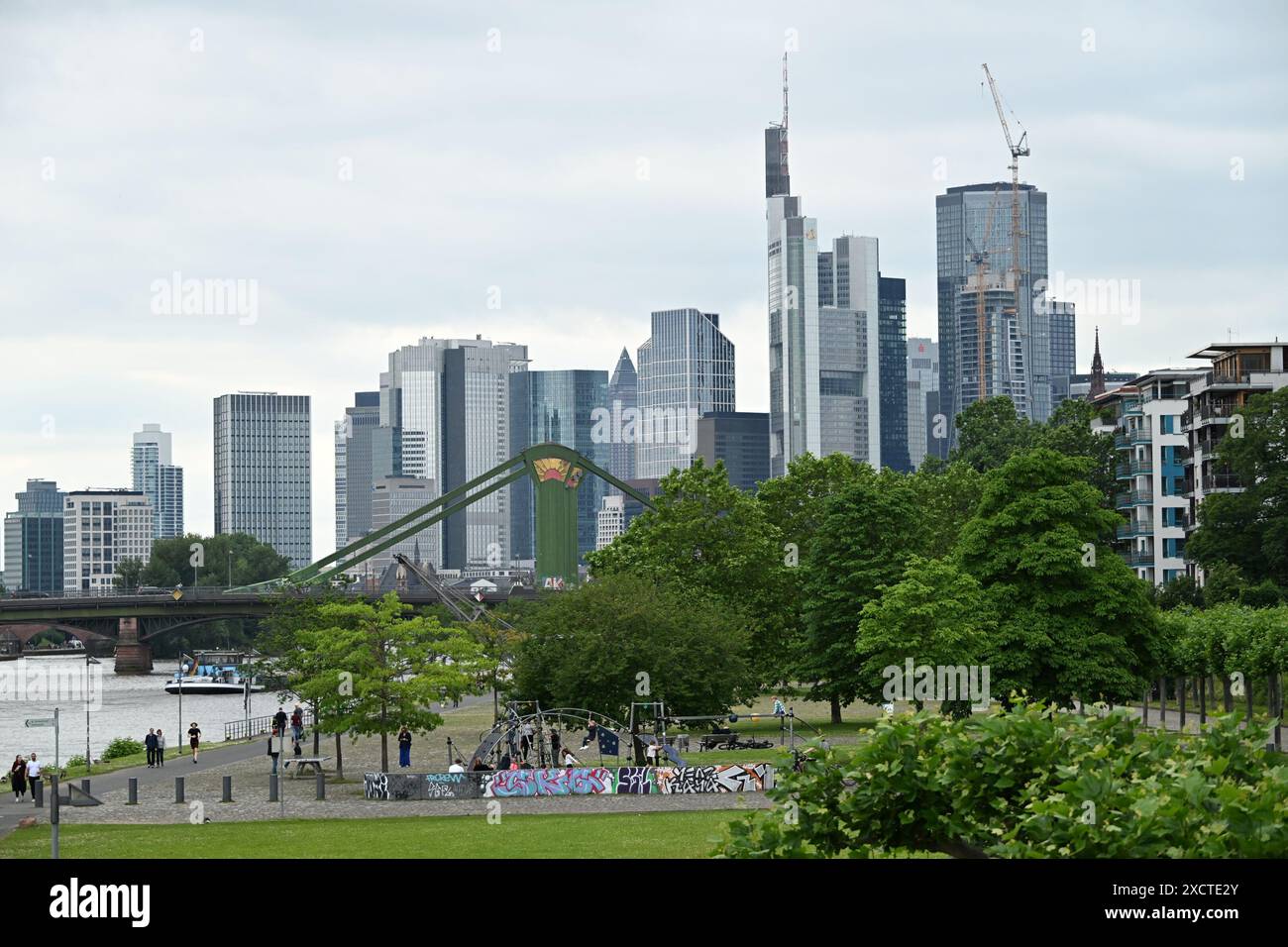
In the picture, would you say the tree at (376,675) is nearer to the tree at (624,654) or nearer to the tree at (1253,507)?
the tree at (624,654)

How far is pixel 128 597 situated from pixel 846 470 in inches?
3703

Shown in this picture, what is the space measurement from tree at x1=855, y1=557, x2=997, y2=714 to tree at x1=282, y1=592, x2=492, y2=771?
57.5 ft

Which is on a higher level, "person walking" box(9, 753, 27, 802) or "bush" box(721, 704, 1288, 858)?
"bush" box(721, 704, 1288, 858)

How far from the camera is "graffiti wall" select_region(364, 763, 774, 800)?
5772cm

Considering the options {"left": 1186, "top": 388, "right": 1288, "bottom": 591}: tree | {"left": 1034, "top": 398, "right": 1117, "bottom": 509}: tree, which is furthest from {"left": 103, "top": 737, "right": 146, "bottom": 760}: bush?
{"left": 1034, "top": 398, "right": 1117, "bottom": 509}: tree

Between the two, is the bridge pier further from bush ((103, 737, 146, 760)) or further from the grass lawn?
the grass lawn

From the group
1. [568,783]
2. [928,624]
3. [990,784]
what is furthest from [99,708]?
[990,784]

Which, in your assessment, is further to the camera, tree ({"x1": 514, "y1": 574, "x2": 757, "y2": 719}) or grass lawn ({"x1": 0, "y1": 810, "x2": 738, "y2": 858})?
tree ({"x1": 514, "y1": 574, "x2": 757, "y2": 719})

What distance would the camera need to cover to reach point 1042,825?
36.8 feet

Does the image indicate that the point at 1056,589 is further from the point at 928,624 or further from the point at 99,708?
the point at 99,708

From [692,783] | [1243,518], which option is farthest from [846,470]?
[692,783]

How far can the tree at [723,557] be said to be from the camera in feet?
282

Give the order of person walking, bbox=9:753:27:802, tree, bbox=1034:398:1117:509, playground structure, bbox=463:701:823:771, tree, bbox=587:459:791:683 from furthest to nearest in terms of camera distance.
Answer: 1. tree, bbox=1034:398:1117:509
2. tree, bbox=587:459:791:683
3. playground structure, bbox=463:701:823:771
4. person walking, bbox=9:753:27:802

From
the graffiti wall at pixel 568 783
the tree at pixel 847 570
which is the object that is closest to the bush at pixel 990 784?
the graffiti wall at pixel 568 783
